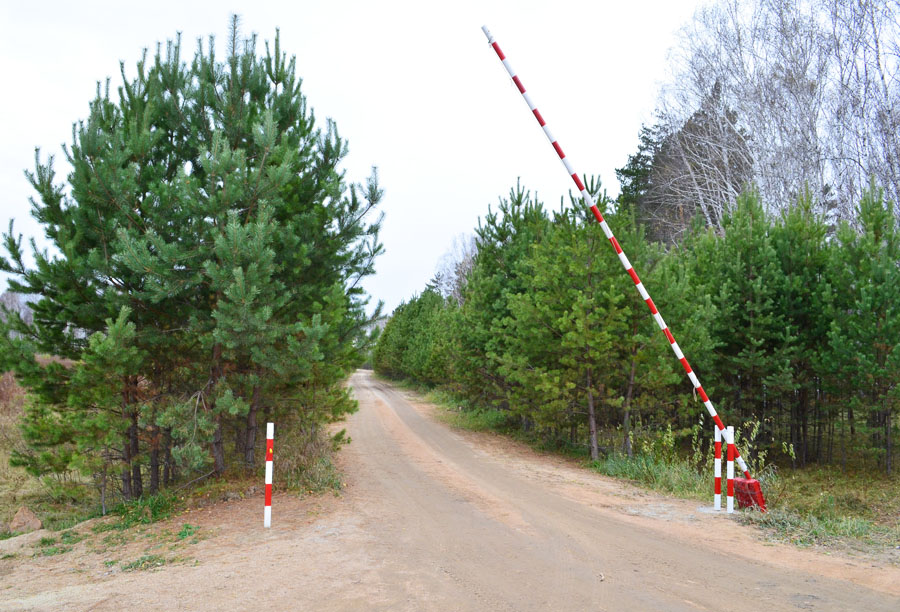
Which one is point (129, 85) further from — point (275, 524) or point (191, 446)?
point (275, 524)

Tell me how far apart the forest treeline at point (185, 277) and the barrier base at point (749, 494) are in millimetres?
6280

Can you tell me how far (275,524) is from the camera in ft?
25.7

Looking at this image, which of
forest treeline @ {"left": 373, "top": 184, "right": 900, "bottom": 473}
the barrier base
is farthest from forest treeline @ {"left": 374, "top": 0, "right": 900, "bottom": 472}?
the barrier base

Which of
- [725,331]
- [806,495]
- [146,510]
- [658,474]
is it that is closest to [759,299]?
[725,331]

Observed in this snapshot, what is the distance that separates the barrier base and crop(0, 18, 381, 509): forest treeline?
20.6 ft

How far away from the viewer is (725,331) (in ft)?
52.6

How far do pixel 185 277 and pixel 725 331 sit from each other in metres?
13.4

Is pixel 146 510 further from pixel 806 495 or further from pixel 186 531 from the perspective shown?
pixel 806 495

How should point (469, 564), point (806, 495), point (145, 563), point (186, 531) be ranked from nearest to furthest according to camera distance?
point (469, 564) < point (145, 563) < point (186, 531) < point (806, 495)

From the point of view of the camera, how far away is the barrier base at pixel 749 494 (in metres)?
8.17

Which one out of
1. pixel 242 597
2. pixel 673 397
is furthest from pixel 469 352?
pixel 242 597

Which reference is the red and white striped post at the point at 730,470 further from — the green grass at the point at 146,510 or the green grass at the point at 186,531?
the green grass at the point at 146,510

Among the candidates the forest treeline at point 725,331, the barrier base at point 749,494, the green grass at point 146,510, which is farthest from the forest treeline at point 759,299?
the green grass at point 146,510

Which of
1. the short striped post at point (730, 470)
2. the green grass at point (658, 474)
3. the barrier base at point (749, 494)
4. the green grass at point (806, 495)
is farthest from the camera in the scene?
the green grass at point (658, 474)
